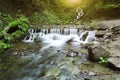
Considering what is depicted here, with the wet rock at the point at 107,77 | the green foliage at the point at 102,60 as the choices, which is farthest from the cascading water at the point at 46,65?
the green foliage at the point at 102,60

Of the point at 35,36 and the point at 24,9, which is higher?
the point at 24,9

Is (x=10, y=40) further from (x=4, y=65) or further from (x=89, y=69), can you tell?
(x=89, y=69)

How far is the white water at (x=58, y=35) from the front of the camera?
11258 mm

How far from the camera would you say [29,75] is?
6.23 metres

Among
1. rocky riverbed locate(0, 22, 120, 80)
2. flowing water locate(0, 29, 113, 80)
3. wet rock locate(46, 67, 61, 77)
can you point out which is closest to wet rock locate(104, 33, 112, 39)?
flowing water locate(0, 29, 113, 80)

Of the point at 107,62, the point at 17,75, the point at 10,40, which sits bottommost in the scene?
the point at 17,75

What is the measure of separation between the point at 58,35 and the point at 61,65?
586 cm

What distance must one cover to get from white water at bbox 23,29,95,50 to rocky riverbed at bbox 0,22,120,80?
7.40ft

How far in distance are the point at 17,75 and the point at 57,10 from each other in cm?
1699

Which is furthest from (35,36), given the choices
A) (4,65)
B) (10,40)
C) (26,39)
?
(4,65)

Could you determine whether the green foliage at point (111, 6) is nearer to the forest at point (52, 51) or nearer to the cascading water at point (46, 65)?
the forest at point (52, 51)

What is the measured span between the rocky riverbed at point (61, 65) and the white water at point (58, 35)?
2.26 metres

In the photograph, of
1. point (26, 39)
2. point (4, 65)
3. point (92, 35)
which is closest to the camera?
point (4, 65)

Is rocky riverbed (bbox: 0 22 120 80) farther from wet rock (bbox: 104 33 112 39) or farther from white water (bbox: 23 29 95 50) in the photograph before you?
white water (bbox: 23 29 95 50)
